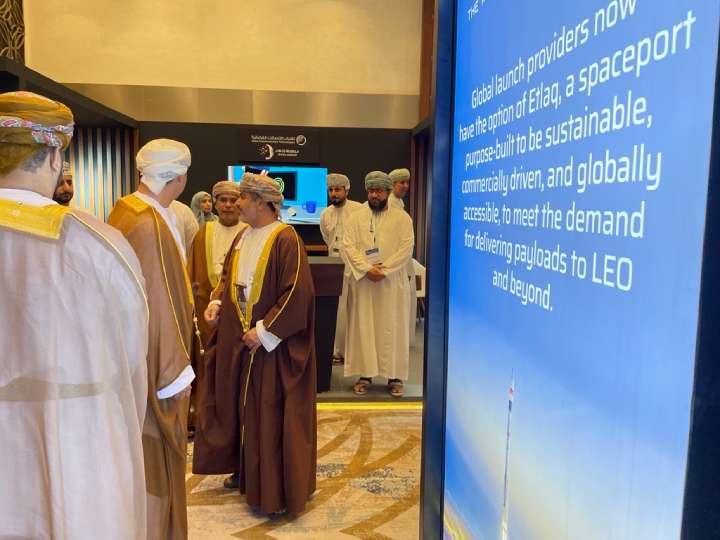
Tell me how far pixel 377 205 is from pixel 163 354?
3.67 meters

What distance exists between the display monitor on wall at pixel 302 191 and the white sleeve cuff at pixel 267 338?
21.4 feet

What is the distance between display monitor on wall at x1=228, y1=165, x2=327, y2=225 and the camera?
957 cm

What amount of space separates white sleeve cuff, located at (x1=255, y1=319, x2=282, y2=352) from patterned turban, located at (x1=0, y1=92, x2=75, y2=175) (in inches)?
62.2

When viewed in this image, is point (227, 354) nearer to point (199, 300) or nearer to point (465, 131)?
point (199, 300)

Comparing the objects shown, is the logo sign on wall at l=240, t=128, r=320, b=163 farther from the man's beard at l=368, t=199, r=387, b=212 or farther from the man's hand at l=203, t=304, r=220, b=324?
the man's hand at l=203, t=304, r=220, b=324

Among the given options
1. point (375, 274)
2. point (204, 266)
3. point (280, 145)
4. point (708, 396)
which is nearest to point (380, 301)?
point (375, 274)

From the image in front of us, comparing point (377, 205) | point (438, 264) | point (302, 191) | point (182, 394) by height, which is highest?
point (302, 191)

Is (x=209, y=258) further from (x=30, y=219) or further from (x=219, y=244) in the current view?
(x=30, y=219)

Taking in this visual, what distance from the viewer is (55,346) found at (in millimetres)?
1621

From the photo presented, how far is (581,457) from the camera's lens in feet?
2.72

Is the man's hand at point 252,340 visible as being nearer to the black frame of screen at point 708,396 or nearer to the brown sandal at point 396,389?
the brown sandal at point 396,389

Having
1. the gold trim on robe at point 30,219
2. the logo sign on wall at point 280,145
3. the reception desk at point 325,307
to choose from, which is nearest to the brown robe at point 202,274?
the reception desk at point 325,307

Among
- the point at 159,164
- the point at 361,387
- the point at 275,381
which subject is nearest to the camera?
the point at 159,164

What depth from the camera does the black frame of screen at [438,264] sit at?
1.47 metres
